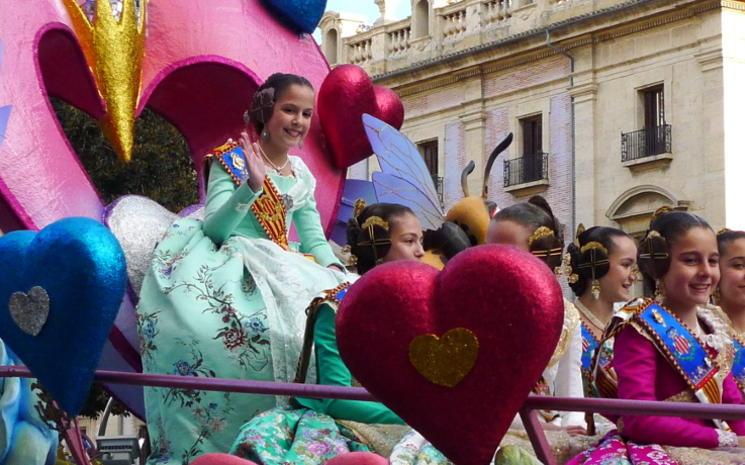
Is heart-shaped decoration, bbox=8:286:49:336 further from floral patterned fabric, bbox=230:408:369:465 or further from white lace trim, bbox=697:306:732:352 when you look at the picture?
white lace trim, bbox=697:306:732:352

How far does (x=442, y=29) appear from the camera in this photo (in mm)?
33438

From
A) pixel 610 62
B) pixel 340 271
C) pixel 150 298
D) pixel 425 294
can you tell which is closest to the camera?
pixel 425 294

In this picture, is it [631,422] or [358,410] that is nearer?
[631,422]

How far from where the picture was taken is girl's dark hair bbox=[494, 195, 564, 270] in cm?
506

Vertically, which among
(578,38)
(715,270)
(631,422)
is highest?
(578,38)

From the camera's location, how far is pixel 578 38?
30.1 meters

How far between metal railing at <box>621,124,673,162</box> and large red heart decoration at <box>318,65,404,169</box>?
2228 cm

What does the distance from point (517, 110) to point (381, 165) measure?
2561 cm

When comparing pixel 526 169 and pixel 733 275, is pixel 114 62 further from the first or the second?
pixel 526 169

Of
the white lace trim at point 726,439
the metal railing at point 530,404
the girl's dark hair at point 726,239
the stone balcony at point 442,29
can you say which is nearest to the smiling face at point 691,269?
the white lace trim at point 726,439

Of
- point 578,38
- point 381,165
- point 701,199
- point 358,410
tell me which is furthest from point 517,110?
point 358,410

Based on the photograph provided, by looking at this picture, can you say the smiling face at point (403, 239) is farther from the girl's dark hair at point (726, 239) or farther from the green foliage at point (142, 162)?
the green foliage at point (142, 162)

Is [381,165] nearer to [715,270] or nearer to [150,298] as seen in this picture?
[150,298]

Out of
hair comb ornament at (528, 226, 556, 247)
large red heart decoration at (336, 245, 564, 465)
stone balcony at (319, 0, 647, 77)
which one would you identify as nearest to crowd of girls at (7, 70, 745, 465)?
hair comb ornament at (528, 226, 556, 247)
